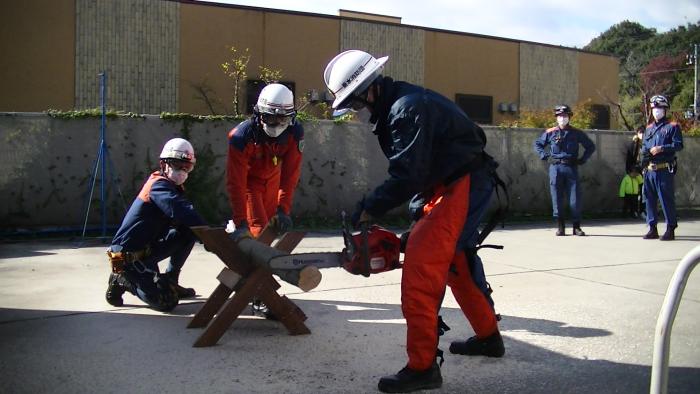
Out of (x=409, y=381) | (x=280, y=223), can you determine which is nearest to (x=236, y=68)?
(x=280, y=223)

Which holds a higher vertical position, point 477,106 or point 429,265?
point 477,106

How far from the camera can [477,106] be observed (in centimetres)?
2353

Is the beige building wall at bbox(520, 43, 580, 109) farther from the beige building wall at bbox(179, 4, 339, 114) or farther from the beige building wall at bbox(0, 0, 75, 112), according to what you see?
the beige building wall at bbox(0, 0, 75, 112)

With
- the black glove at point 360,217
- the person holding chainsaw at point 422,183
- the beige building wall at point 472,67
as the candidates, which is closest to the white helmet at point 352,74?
the person holding chainsaw at point 422,183

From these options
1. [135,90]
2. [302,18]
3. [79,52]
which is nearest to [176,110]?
[135,90]

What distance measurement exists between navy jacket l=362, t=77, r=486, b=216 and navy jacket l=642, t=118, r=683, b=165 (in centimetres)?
705

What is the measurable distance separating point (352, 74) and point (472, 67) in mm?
20030

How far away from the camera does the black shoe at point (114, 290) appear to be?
5.60 meters

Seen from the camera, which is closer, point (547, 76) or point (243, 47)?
point (243, 47)

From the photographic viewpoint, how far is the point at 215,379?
3.92 meters

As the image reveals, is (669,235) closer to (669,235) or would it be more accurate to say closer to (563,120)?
(669,235)

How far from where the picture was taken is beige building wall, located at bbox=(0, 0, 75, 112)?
654 inches

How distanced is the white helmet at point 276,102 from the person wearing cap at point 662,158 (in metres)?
6.74

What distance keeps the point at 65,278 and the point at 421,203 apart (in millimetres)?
4372
